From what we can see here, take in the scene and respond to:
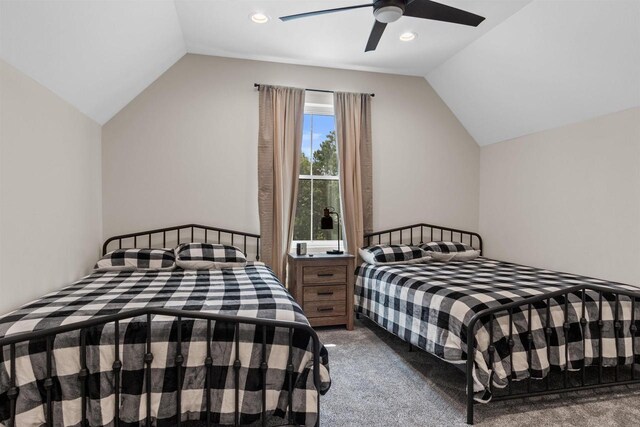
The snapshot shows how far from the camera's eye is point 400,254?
12.4ft

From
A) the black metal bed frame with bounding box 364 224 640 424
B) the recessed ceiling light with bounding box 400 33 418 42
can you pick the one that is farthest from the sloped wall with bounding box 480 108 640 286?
the recessed ceiling light with bounding box 400 33 418 42

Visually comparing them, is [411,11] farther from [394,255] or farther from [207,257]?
[207,257]

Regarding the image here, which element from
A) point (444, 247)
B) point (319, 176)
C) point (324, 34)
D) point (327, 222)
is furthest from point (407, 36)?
point (444, 247)

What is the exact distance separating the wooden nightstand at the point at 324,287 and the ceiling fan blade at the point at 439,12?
2.19 metres

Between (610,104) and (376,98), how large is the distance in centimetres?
221

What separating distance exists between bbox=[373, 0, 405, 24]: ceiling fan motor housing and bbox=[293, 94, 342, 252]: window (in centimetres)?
191

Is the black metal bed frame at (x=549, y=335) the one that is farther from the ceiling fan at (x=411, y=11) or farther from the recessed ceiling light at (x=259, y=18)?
the recessed ceiling light at (x=259, y=18)

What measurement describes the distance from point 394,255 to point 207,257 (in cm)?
182

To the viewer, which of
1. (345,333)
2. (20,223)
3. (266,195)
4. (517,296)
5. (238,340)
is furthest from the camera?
A: (266,195)

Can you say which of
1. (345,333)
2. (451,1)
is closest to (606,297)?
(345,333)

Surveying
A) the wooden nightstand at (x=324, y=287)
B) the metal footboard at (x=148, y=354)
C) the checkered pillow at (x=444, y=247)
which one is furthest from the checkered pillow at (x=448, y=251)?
the metal footboard at (x=148, y=354)

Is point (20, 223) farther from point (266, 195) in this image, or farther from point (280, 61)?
point (280, 61)

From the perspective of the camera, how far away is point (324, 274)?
11.9ft

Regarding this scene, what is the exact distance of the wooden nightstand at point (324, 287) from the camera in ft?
11.8
